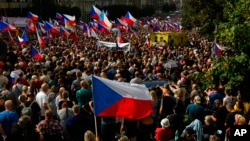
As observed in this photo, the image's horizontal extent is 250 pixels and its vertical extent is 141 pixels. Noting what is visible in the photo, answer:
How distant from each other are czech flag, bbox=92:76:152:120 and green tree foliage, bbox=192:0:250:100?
1339mm

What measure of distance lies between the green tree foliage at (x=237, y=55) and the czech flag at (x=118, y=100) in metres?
1.34

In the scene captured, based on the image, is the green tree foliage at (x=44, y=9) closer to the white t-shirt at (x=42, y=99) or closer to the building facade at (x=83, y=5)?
the building facade at (x=83, y=5)

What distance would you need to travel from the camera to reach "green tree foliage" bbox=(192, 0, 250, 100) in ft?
25.3

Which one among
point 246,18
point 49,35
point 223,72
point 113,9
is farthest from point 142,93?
point 113,9

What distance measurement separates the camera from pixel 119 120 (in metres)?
9.91

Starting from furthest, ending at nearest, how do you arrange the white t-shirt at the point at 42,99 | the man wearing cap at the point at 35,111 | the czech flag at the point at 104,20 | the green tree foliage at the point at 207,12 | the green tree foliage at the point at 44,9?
the green tree foliage at the point at 44,9 → the czech flag at the point at 104,20 → the green tree foliage at the point at 207,12 → the white t-shirt at the point at 42,99 → the man wearing cap at the point at 35,111

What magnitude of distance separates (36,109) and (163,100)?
2781 millimetres

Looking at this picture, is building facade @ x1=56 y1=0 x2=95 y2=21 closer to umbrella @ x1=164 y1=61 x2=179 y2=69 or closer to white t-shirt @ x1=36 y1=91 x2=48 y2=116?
umbrella @ x1=164 y1=61 x2=179 y2=69

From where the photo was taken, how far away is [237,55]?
7.96 metres

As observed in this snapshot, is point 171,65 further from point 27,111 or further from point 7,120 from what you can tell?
point 7,120

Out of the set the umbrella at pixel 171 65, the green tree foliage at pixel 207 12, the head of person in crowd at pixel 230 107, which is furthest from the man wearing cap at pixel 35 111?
the green tree foliage at pixel 207 12

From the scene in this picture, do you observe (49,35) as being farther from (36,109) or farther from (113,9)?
(113,9)

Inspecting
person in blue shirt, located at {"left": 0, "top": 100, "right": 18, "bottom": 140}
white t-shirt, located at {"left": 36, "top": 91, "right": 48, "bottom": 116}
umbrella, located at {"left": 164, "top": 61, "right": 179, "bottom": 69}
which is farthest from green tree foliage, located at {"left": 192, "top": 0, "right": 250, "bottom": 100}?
umbrella, located at {"left": 164, "top": 61, "right": 179, "bottom": 69}

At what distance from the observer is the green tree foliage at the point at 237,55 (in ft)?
25.3
